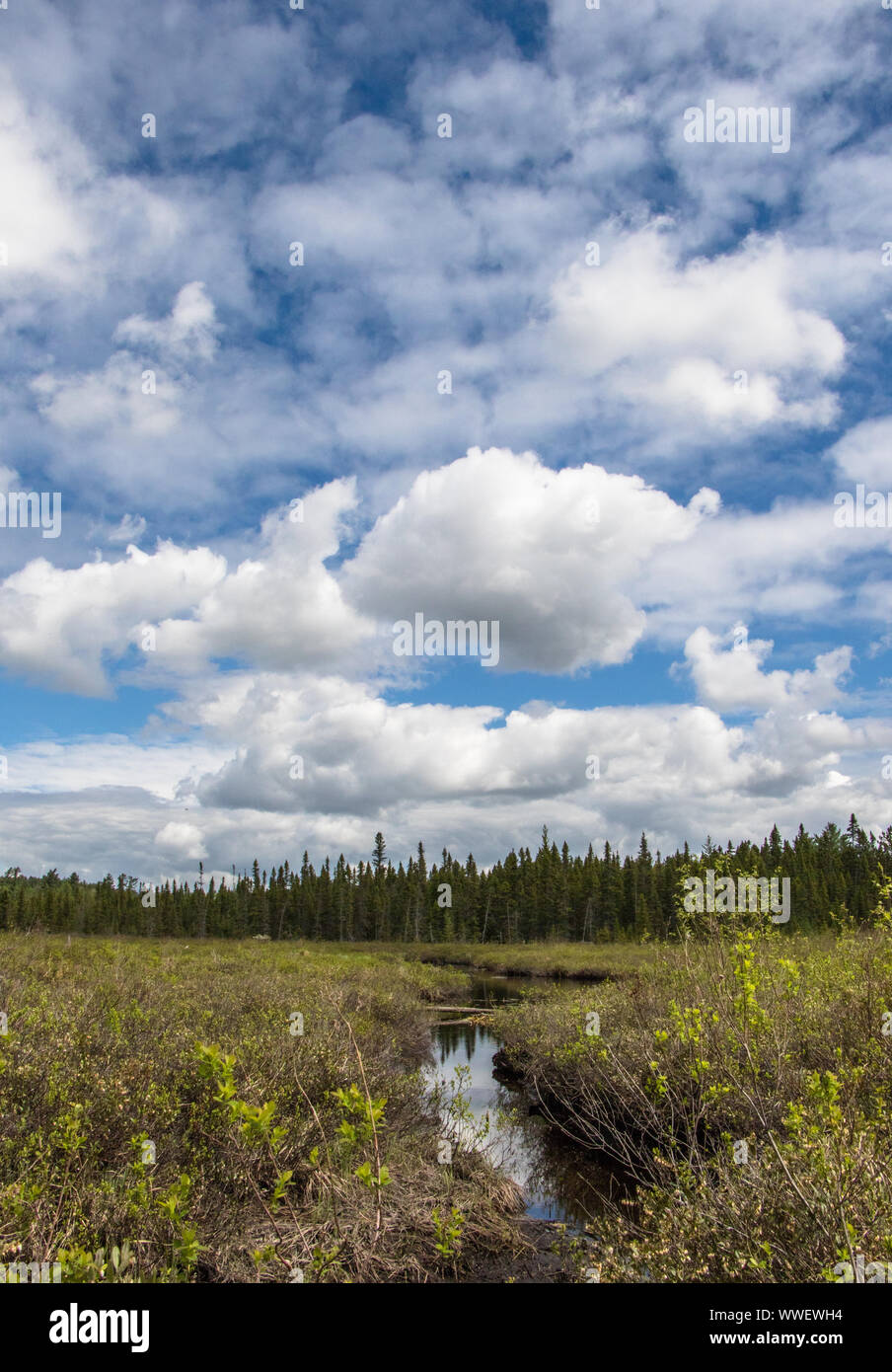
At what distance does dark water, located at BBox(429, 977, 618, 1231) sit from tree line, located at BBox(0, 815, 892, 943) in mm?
65515

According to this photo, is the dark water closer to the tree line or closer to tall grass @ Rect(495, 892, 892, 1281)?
tall grass @ Rect(495, 892, 892, 1281)

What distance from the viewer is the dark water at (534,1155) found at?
11.0 m

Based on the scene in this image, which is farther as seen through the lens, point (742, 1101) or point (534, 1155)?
point (534, 1155)

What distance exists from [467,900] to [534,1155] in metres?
92.6

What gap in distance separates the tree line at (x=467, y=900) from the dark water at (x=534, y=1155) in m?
65.5

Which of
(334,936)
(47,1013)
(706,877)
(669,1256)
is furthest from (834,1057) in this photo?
(334,936)

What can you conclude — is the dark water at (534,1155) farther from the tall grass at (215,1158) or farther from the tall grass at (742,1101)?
the tall grass at (215,1158)

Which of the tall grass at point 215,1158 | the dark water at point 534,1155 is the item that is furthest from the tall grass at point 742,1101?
the tall grass at point 215,1158

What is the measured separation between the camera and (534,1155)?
13289mm

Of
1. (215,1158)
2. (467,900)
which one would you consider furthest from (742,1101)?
(467,900)

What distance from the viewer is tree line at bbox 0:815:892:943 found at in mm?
93562

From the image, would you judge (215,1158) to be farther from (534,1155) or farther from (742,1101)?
(534,1155)

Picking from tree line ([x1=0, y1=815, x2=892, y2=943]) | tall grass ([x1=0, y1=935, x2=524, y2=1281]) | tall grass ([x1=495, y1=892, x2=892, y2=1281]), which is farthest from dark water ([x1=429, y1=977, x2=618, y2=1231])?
tree line ([x1=0, y1=815, x2=892, y2=943])
